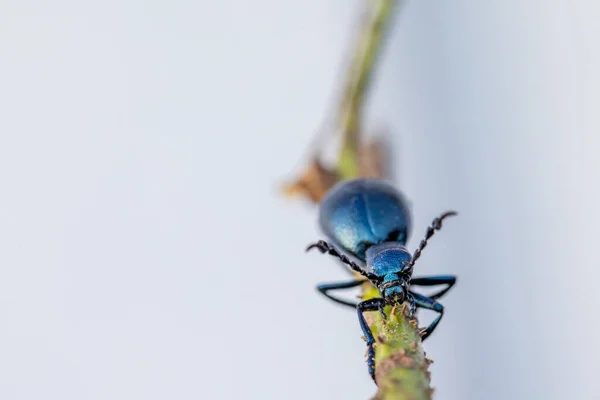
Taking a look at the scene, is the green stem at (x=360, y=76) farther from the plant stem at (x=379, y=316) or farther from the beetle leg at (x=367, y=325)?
the beetle leg at (x=367, y=325)

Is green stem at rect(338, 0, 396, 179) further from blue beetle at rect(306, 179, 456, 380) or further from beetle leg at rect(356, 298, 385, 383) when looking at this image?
beetle leg at rect(356, 298, 385, 383)

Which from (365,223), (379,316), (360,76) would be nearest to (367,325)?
(379,316)

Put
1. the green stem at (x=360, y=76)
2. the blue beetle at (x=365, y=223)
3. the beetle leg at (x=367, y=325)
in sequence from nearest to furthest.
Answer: the beetle leg at (x=367, y=325) < the blue beetle at (x=365, y=223) < the green stem at (x=360, y=76)

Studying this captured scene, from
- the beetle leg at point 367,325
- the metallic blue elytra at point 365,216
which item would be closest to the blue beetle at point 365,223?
the metallic blue elytra at point 365,216

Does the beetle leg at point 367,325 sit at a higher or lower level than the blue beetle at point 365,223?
lower

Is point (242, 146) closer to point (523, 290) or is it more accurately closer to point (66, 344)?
point (66, 344)

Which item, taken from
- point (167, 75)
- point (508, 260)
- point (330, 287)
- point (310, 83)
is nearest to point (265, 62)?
point (310, 83)
